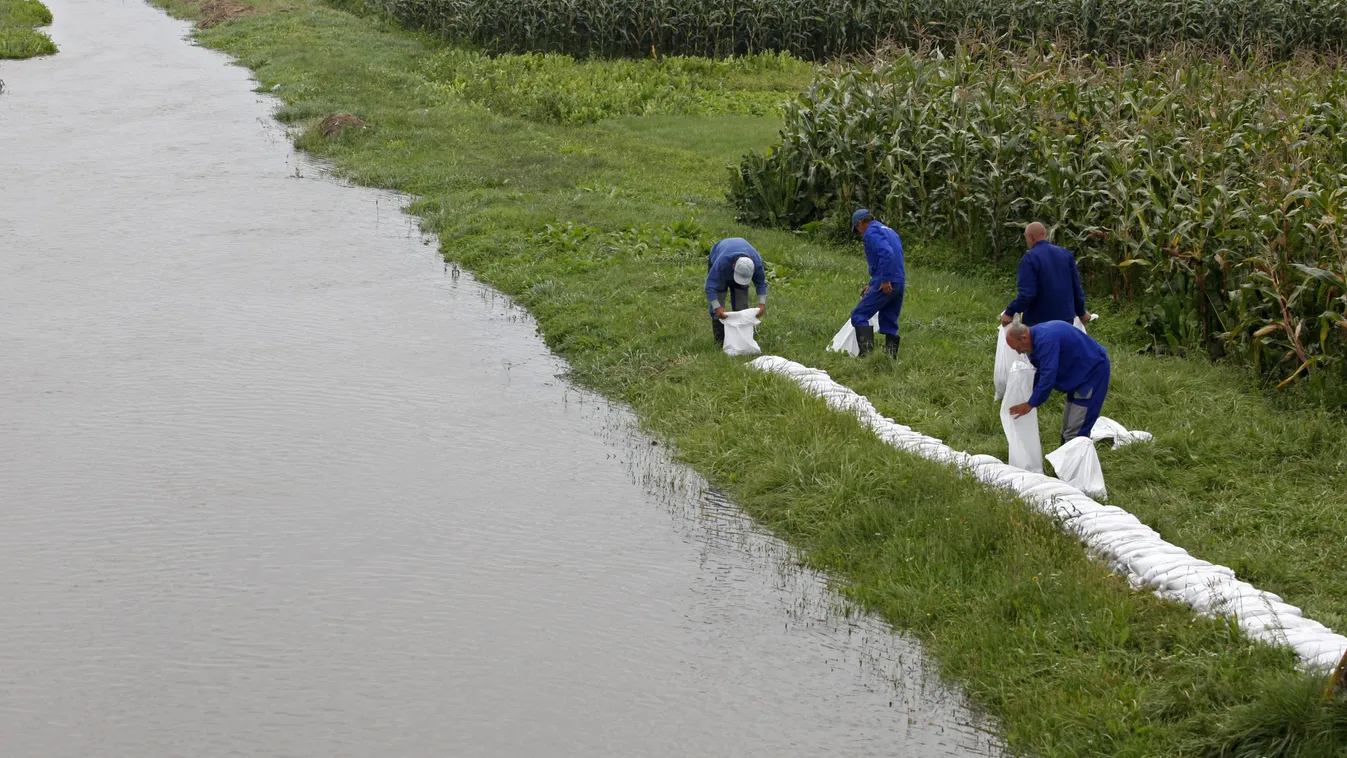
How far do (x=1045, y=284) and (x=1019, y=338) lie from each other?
68.1 inches

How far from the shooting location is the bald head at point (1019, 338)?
10094 millimetres

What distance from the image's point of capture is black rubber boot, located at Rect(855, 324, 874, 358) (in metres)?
13.3

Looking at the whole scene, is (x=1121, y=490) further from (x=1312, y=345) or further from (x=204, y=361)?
(x=204, y=361)

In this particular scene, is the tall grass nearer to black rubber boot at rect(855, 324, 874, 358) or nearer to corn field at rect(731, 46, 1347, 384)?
corn field at rect(731, 46, 1347, 384)

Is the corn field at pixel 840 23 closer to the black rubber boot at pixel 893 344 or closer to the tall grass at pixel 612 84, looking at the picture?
the tall grass at pixel 612 84

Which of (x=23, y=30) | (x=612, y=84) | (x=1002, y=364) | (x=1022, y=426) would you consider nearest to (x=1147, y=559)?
(x=1022, y=426)

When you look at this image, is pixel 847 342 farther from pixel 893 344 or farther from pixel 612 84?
pixel 612 84

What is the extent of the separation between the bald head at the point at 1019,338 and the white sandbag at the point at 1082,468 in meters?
0.78

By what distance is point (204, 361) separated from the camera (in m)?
14.3

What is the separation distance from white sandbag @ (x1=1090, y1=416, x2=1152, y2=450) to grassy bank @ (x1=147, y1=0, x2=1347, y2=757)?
17 centimetres

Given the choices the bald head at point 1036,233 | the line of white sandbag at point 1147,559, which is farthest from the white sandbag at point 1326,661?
the bald head at point 1036,233

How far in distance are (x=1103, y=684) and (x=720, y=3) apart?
94.7 ft

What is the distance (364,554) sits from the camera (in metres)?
10.0

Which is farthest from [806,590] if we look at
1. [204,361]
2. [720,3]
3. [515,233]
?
[720,3]
